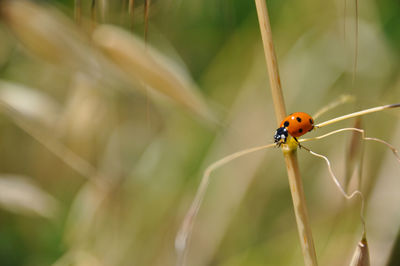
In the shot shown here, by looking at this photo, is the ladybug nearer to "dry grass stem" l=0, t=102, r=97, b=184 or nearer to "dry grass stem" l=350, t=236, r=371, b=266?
"dry grass stem" l=350, t=236, r=371, b=266

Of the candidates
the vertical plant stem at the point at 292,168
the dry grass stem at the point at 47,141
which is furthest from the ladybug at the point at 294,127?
the dry grass stem at the point at 47,141

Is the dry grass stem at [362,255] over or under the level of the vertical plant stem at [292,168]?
under

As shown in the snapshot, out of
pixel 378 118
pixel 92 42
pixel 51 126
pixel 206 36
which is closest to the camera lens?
pixel 92 42

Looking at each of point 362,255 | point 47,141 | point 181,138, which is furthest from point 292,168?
point 181,138

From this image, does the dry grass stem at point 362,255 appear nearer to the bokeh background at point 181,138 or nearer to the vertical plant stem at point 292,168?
the vertical plant stem at point 292,168

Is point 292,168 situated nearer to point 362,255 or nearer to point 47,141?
point 362,255

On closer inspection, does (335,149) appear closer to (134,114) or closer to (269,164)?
(269,164)

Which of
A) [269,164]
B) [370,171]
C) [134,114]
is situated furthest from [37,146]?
[370,171]

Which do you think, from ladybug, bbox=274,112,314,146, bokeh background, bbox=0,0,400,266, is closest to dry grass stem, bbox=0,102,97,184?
bokeh background, bbox=0,0,400,266
